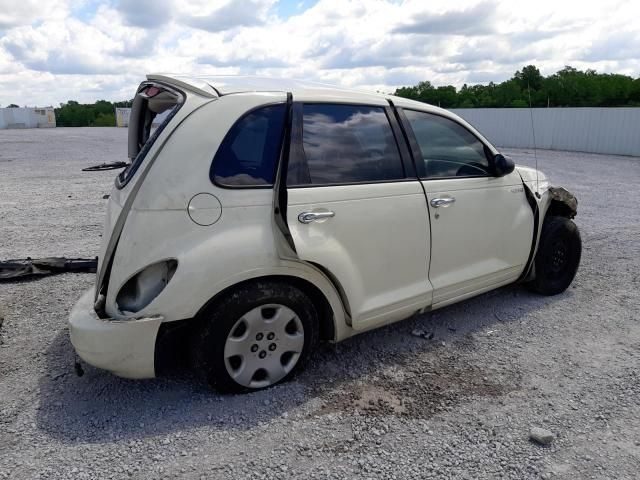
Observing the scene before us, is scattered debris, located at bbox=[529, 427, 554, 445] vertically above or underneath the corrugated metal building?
underneath

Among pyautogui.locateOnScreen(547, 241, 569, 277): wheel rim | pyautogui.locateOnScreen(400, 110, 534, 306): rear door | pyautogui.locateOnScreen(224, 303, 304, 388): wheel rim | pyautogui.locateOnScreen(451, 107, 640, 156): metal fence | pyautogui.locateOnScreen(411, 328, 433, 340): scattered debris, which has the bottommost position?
pyautogui.locateOnScreen(411, 328, 433, 340): scattered debris

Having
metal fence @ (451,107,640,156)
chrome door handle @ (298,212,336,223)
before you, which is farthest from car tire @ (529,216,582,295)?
metal fence @ (451,107,640,156)

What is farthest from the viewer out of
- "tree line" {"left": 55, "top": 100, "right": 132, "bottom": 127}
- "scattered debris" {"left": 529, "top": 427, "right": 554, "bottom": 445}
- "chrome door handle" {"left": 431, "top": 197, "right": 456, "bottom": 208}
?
"tree line" {"left": 55, "top": 100, "right": 132, "bottom": 127}

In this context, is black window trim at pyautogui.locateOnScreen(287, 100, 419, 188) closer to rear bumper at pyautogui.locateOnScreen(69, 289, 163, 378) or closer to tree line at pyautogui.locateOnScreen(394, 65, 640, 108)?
rear bumper at pyautogui.locateOnScreen(69, 289, 163, 378)

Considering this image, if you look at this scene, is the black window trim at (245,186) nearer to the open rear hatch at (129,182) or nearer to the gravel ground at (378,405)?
the open rear hatch at (129,182)

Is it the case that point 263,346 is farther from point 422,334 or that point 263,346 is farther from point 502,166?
point 502,166

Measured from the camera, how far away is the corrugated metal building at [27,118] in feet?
173

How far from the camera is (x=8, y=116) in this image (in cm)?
5294

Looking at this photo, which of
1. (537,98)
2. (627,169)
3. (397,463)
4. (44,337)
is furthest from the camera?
(537,98)

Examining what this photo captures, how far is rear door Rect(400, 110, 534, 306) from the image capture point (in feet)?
12.2

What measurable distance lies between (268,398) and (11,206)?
7.91 meters

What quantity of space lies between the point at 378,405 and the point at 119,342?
1499 millimetres

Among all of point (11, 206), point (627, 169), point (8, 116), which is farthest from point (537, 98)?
point (8, 116)

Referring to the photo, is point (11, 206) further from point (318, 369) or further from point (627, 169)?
point (627, 169)
